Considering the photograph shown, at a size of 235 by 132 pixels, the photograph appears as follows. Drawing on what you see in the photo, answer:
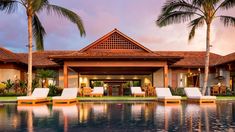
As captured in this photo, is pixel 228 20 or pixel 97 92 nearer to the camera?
pixel 228 20

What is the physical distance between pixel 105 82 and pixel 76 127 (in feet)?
91.0

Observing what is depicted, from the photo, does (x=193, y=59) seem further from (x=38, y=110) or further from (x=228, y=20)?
(x=38, y=110)

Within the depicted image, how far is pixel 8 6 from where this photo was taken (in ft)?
68.1

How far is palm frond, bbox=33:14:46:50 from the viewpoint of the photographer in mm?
21641

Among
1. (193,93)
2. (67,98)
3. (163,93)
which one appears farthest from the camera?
(193,93)

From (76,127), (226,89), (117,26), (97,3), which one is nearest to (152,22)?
(97,3)

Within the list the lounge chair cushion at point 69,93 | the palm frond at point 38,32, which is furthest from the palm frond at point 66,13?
the lounge chair cushion at point 69,93

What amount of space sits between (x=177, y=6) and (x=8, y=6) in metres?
10.3

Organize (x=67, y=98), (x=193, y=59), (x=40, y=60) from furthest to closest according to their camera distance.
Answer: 1. (x=193, y=59)
2. (x=40, y=60)
3. (x=67, y=98)

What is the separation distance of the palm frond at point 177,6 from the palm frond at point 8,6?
926 cm

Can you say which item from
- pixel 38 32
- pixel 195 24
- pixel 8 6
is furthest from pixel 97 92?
pixel 8 6

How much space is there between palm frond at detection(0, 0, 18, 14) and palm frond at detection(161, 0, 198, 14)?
926 centimetres

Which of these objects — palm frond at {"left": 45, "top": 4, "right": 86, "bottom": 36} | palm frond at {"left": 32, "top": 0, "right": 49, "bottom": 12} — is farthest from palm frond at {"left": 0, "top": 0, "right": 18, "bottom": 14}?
palm frond at {"left": 45, "top": 4, "right": 86, "bottom": 36}

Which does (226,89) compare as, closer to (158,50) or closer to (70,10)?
(158,50)
